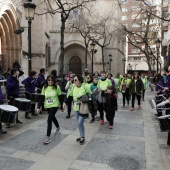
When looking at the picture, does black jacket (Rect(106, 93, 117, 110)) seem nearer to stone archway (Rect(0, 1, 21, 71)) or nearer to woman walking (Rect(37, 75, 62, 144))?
woman walking (Rect(37, 75, 62, 144))

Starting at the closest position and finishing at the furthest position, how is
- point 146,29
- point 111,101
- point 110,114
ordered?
point 110,114 < point 111,101 < point 146,29

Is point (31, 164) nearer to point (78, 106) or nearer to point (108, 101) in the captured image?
point (78, 106)

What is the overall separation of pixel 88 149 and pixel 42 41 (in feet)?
78.5

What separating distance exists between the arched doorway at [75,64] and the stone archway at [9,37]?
16.4 metres

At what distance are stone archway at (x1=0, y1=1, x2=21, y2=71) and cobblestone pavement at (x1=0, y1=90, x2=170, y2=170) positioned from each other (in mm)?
11948

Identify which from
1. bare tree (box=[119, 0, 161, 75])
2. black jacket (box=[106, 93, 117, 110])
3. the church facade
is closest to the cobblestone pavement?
black jacket (box=[106, 93, 117, 110])

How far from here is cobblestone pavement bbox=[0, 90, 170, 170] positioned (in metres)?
4.72

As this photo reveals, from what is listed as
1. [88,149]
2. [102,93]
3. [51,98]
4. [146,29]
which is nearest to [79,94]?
[51,98]

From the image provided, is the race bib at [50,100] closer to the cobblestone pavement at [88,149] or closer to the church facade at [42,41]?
the cobblestone pavement at [88,149]

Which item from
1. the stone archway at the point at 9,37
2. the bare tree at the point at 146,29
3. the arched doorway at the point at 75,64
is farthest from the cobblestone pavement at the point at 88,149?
the arched doorway at the point at 75,64

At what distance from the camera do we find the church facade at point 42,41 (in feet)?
61.2

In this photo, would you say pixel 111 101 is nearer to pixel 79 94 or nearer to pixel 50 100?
pixel 79 94

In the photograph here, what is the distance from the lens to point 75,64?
36.3 meters

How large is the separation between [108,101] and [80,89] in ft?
6.71
